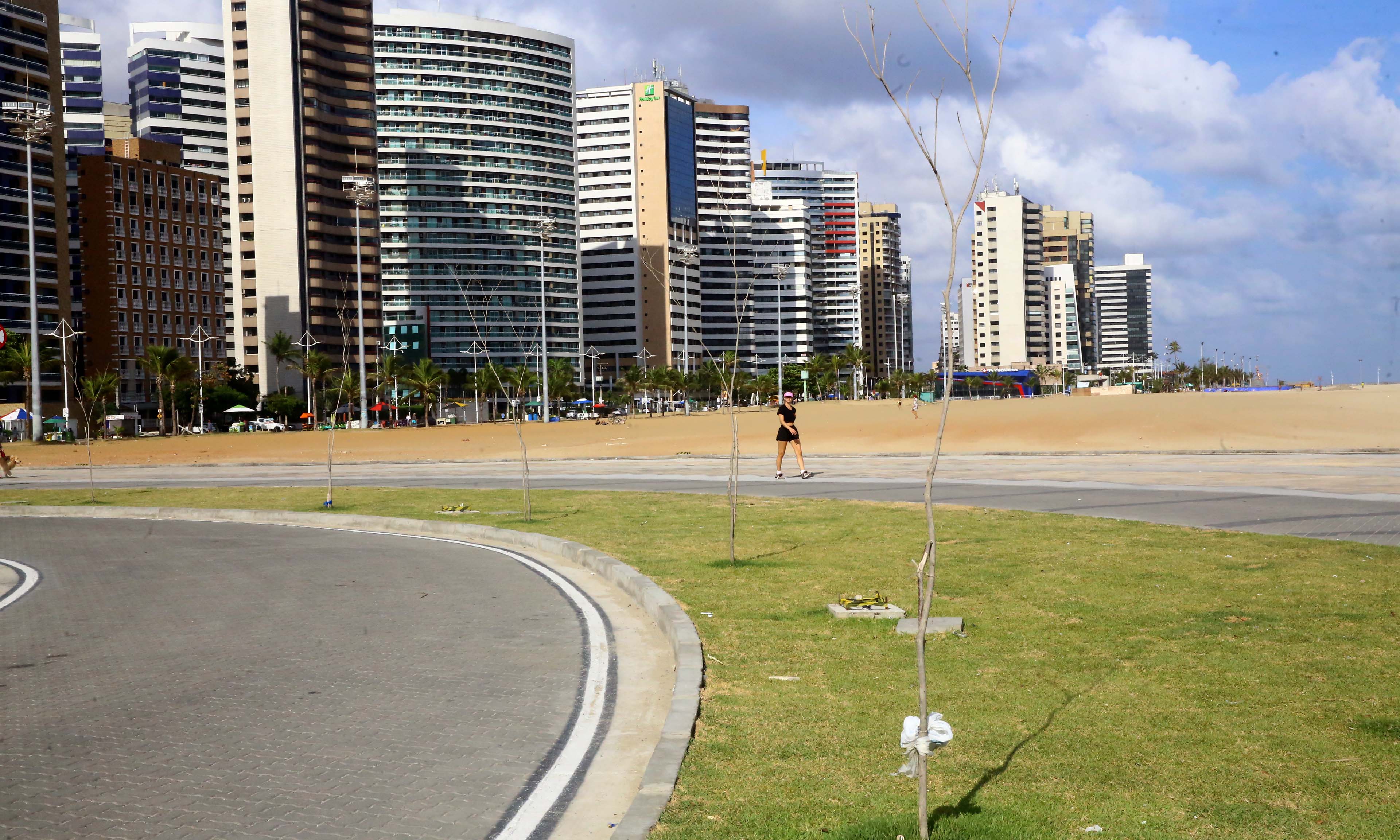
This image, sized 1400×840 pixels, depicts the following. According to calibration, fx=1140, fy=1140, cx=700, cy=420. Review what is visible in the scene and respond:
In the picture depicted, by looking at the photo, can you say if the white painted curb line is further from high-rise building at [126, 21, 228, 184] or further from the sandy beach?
high-rise building at [126, 21, 228, 184]

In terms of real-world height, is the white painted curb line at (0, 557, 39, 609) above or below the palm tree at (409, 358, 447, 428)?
below

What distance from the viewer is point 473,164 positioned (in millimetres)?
171625

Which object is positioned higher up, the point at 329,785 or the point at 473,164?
the point at 473,164

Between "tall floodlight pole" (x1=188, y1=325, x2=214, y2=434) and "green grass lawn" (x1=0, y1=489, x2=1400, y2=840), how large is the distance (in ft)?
316

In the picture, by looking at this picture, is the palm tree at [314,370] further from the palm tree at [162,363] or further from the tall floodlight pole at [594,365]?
the tall floodlight pole at [594,365]

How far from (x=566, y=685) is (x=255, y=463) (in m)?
43.1

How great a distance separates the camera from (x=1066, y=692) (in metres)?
6.57

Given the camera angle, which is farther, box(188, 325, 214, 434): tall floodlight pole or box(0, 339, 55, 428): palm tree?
box(188, 325, 214, 434): tall floodlight pole

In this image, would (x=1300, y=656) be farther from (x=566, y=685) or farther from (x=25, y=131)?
(x=25, y=131)

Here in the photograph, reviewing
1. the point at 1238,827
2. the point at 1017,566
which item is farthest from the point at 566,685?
the point at 1017,566

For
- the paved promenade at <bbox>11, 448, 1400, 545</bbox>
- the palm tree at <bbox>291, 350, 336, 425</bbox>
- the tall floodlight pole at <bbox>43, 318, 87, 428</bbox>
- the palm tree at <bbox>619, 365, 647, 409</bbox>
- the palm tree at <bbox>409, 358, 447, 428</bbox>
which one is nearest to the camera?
the paved promenade at <bbox>11, 448, 1400, 545</bbox>

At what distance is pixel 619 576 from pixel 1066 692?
20.4 ft

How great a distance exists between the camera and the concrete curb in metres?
5.19

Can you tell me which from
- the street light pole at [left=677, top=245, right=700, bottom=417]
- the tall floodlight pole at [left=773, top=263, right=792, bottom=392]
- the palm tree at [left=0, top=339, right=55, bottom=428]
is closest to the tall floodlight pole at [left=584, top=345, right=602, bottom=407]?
the street light pole at [left=677, top=245, right=700, bottom=417]
